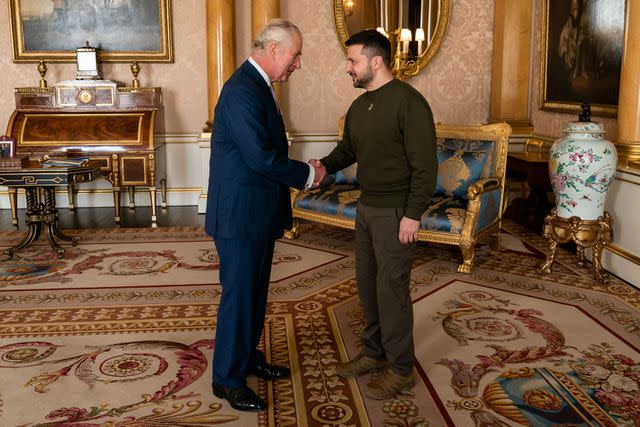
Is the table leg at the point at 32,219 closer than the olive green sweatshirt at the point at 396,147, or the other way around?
the olive green sweatshirt at the point at 396,147

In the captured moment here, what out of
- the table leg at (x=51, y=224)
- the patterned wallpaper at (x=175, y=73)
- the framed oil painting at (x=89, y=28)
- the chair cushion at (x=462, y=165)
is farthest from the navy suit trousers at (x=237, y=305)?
the framed oil painting at (x=89, y=28)

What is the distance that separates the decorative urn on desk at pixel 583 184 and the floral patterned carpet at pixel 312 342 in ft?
0.99

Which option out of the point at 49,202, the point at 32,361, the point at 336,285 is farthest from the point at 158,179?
the point at 32,361

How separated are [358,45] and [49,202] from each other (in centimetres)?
375

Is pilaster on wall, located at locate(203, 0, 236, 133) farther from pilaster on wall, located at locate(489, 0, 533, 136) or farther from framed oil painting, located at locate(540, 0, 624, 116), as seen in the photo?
framed oil painting, located at locate(540, 0, 624, 116)

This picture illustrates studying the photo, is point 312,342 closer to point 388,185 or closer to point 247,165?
point 388,185

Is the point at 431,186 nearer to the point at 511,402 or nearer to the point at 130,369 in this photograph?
the point at 511,402

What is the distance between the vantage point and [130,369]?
303 centimetres

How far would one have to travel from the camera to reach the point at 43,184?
4.87m

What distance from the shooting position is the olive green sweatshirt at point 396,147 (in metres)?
2.57

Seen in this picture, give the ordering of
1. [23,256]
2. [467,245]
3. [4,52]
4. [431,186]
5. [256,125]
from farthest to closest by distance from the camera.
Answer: [4,52], [23,256], [467,245], [431,186], [256,125]

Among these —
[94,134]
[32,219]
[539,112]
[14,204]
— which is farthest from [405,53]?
[14,204]

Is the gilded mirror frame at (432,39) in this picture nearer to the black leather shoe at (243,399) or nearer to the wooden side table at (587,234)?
the wooden side table at (587,234)

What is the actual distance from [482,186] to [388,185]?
2318 mm
